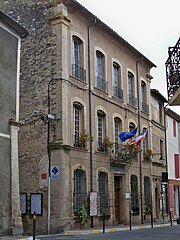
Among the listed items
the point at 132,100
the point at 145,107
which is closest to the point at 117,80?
the point at 132,100

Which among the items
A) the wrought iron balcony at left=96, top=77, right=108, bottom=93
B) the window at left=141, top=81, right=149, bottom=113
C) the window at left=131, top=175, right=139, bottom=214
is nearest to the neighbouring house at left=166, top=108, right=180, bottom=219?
the window at left=141, top=81, right=149, bottom=113

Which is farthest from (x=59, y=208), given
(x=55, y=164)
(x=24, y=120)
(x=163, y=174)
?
(x=163, y=174)

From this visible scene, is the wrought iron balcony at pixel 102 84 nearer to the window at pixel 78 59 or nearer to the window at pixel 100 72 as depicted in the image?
the window at pixel 100 72

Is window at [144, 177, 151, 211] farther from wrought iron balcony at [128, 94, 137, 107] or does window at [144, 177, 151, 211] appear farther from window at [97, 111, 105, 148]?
window at [97, 111, 105, 148]

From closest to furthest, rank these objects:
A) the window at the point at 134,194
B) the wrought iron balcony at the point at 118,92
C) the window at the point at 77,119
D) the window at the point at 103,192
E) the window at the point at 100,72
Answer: the window at the point at 77,119, the window at the point at 103,192, the window at the point at 100,72, the wrought iron balcony at the point at 118,92, the window at the point at 134,194

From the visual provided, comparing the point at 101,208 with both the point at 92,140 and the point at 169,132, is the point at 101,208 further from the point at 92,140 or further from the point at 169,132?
the point at 169,132

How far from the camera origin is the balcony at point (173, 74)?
8641mm

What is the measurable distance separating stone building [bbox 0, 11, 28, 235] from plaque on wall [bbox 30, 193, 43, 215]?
11.4ft

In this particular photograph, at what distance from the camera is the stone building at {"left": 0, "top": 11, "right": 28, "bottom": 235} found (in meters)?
14.7

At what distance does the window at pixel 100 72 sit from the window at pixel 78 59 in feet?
5.16

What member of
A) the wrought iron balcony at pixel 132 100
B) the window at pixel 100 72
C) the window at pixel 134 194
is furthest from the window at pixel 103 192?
the wrought iron balcony at pixel 132 100

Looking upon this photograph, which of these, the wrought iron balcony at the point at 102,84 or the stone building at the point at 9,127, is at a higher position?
the wrought iron balcony at the point at 102,84

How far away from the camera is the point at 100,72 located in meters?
23.5

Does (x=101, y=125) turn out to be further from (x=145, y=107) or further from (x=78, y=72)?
(x=145, y=107)
